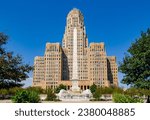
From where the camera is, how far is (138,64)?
2991cm

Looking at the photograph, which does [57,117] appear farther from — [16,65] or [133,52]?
[133,52]

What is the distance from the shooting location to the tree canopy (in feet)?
96.7

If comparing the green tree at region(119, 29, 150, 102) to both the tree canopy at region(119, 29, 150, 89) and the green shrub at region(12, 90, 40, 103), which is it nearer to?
the tree canopy at region(119, 29, 150, 89)

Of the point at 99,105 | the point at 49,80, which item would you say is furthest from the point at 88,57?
the point at 99,105

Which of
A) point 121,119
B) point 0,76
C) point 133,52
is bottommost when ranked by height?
point 121,119

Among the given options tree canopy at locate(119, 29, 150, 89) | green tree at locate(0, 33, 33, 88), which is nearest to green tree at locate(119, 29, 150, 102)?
tree canopy at locate(119, 29, 150, 89)

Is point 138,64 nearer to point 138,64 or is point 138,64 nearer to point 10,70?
point 138,64

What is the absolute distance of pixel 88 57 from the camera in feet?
649

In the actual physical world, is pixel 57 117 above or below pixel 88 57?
below

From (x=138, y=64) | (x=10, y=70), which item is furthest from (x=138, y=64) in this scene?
(x=10, y=70)

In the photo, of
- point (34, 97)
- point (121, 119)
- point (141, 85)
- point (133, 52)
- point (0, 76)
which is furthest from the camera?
point (133, 52)

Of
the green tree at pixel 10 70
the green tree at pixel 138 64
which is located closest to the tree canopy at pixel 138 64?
the green tree at pixel 138 64

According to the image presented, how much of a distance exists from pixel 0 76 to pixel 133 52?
15.0 metres

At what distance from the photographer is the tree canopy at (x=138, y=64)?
29.5 m
